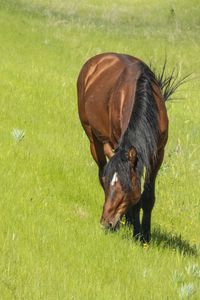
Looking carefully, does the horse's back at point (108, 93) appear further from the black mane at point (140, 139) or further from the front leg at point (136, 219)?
the front leg at point (136, 219)

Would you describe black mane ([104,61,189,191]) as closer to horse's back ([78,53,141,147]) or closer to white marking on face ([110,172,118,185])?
white marking on face ([110,172,118,185])

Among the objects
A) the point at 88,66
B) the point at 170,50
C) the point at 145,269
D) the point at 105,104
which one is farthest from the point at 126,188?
the point at 170,50

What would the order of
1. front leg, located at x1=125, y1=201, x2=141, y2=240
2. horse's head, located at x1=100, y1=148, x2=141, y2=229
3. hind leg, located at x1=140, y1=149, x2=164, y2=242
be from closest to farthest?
horse's head, located at x1=100, y1=148, x2=141, y2=229 < front leg, located at x1=125, y1=201, x2=141, y2=240 < hind leg, located at x1=140, y1=149, x2=164, y2=242

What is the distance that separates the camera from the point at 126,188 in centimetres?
642

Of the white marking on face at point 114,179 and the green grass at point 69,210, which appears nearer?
the green grass at point 69,210

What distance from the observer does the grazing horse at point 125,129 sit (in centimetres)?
646

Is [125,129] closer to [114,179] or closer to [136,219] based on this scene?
[114,179]

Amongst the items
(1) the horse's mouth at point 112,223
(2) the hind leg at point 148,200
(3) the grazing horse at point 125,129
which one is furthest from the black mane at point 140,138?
(2) the hind leg at point 148,200

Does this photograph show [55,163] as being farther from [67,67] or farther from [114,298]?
[67,67]

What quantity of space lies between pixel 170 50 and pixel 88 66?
19866 millimetres

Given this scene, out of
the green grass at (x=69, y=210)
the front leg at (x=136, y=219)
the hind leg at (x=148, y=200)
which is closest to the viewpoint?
the green grass at (x=69, y=210)

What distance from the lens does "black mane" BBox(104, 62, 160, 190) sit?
21.1ft

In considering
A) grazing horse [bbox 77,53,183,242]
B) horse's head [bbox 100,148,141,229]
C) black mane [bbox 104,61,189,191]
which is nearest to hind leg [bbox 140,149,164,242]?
grazing horse [bbox 77,53,183,242]

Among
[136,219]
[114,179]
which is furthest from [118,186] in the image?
[136,219]
